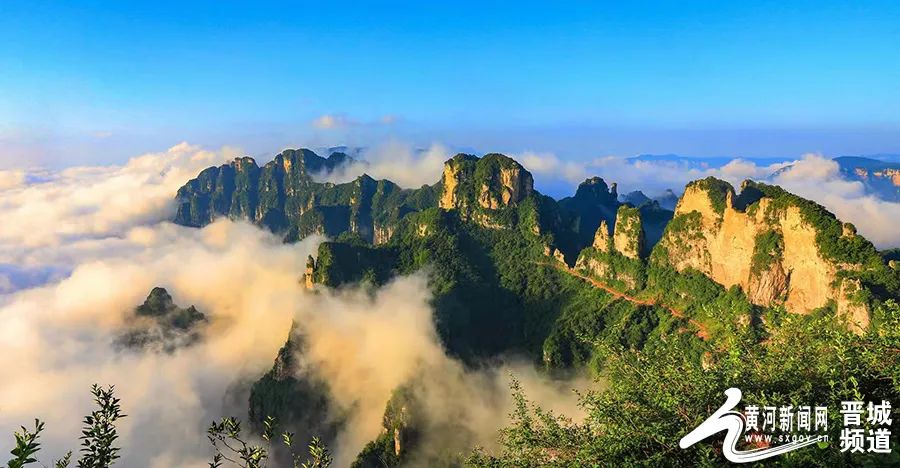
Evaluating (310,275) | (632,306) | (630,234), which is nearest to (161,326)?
(310,275)

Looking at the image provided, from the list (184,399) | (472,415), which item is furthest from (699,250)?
(184,399)

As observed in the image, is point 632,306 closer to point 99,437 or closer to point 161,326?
point 99,437

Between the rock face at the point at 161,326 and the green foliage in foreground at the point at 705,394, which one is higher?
the green foliage in foreground at the point at 705,394

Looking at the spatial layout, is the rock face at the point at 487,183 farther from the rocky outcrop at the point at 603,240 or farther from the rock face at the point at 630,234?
the rock face at the point at 630,234

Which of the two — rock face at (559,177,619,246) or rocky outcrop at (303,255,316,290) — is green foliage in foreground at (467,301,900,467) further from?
rock face at (559,177,619,246)

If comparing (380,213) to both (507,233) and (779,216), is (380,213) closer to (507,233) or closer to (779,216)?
(507,233)

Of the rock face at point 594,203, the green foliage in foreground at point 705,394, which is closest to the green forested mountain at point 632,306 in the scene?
the green foliage in foreground at point 705,394
